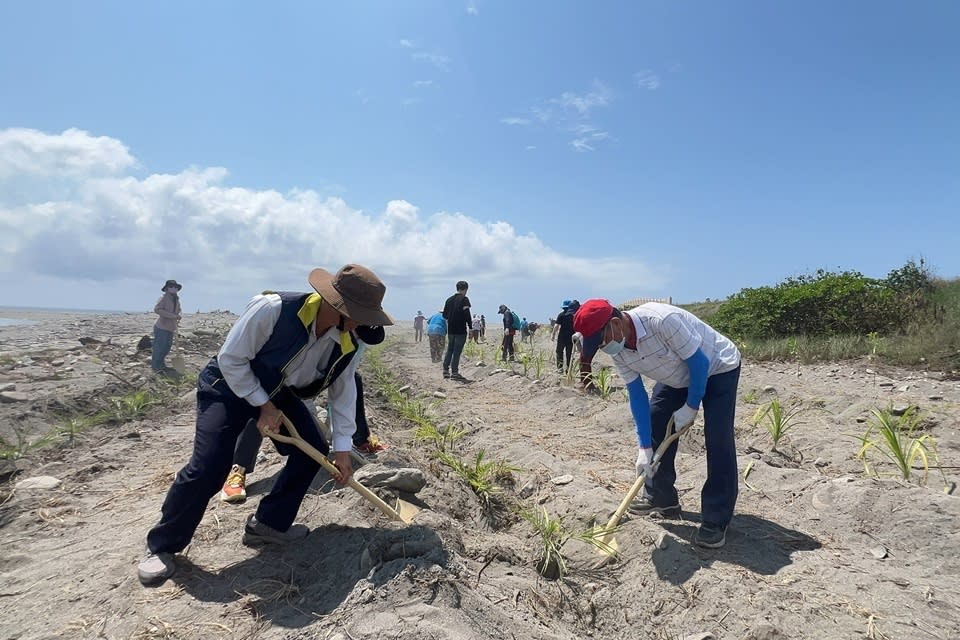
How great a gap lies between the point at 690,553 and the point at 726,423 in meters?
0.75

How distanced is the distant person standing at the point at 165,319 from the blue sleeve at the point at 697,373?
8.32 m

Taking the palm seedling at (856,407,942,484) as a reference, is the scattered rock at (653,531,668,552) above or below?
below

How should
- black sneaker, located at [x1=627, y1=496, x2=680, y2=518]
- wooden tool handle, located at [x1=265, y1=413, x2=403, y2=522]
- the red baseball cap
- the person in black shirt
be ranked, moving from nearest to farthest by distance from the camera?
wooden tool handle, located at [x1=265, y1=413, x2=403, y2=522]
the red baseball cap
black sneaker, located at [x1=627, y1=496, x2=680, y2=518]
the person in black shirt

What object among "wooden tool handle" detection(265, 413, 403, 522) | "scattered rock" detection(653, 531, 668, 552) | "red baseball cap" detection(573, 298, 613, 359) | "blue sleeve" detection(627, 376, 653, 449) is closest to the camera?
"wooden tool handle" detection(265, 413, 403, 522)

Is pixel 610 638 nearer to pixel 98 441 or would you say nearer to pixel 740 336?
pixel 98 441

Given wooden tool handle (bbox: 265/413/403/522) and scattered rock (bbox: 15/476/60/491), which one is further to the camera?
scattered rock (bbox: 15/476/60/491)

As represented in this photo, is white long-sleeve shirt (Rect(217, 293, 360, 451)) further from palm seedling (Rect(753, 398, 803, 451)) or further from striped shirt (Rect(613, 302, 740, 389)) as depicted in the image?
palm seedling (Rect(753, 398, 803, 451))

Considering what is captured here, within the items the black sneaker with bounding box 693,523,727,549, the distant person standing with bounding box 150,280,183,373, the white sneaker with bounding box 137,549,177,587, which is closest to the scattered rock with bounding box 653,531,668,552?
the black sneaker with bounding box 693,523,727,549

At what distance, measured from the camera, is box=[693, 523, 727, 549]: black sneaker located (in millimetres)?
3234

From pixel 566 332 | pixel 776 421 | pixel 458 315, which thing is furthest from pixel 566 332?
pixel 776 421

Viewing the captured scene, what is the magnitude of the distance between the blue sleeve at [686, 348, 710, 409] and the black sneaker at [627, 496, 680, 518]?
3.09 ft

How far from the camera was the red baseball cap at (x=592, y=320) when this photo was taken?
3031 millimetres

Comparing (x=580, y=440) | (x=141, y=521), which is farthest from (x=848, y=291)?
(x=141, y=521)

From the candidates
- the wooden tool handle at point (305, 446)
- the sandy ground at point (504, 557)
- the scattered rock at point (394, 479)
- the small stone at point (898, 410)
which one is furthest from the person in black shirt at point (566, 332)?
the wooden tool handle at point (305, 446)
